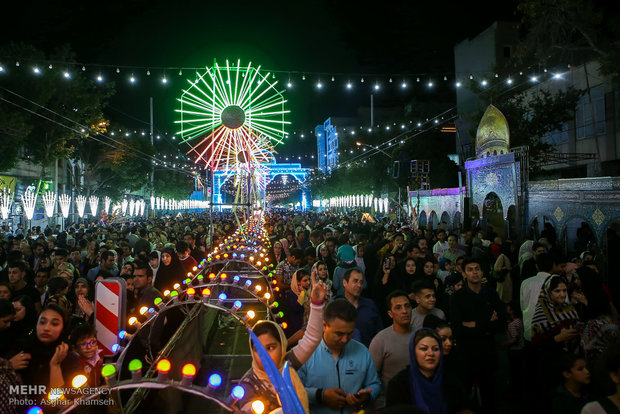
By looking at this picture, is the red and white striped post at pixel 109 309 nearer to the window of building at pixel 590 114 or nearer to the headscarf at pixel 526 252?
the headscarf at pixel 526 252

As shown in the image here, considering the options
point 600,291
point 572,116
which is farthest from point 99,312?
point 572,116

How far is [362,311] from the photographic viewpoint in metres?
4.84

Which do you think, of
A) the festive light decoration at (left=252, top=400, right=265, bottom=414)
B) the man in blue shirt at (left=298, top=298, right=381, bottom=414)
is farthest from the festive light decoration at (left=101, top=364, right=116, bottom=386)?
the man in blue shirt at (left=298, top=298, right=381, bottom=414)

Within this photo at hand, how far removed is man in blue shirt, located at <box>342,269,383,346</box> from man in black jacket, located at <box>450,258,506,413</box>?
0.85 meters

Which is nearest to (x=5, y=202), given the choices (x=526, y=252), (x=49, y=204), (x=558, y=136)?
(x=49, y=204)

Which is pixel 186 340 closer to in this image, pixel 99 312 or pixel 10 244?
pixel 99 312

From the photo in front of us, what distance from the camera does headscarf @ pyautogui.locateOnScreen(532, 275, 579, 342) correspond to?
15.3ft

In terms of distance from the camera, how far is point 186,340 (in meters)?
6.31

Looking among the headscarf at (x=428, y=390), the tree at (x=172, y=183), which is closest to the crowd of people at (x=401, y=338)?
the headscarf at (x=428, y=390)

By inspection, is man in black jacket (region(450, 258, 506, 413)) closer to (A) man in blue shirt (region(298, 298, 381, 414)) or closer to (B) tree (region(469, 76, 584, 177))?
(A) man in blue shirt (region(298, 298, 381, 414))

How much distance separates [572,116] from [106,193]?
130 ft

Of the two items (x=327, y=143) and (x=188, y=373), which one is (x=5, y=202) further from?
(x=327, y=143)

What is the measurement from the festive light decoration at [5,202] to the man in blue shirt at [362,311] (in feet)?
68.2

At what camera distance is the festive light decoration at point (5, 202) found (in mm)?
19828
